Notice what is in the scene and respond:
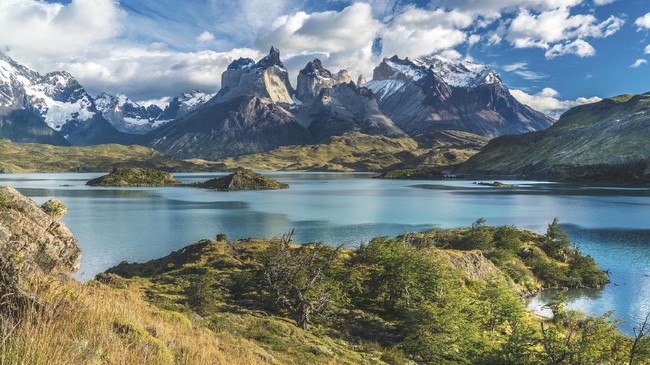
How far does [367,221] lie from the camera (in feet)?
433

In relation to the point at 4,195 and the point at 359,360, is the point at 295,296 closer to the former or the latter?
the point at 359,360

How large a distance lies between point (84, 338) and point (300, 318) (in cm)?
2474

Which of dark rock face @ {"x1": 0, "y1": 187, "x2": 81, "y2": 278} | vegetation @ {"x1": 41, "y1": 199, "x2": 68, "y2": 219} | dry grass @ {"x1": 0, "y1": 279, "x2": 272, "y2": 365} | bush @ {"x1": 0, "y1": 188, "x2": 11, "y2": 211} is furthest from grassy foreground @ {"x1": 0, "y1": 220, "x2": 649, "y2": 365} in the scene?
bush @ {"x1": 0, "y1": 188, "x2": 11, "y2": 211}

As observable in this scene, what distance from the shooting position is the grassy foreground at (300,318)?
35.2 ft

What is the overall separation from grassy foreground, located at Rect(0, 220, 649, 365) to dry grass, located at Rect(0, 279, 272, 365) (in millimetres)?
42

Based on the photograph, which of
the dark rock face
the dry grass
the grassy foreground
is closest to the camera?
the dry grass

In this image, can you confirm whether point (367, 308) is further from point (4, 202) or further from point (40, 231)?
point (4, 202)

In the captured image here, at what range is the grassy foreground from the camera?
10719mm

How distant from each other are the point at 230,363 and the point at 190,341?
194 centimetres

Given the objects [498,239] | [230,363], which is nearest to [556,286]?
[498,239]

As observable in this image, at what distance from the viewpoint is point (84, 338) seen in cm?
988

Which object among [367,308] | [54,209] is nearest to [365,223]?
[367,308]

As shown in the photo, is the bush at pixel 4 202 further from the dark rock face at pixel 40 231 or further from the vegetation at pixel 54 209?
the vegetation at pixel 54 209

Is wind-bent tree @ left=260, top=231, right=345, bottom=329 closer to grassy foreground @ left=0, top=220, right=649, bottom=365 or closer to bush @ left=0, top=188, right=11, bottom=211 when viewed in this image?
grassy foreground @ left=0, top=220, right=649, bottom=365
